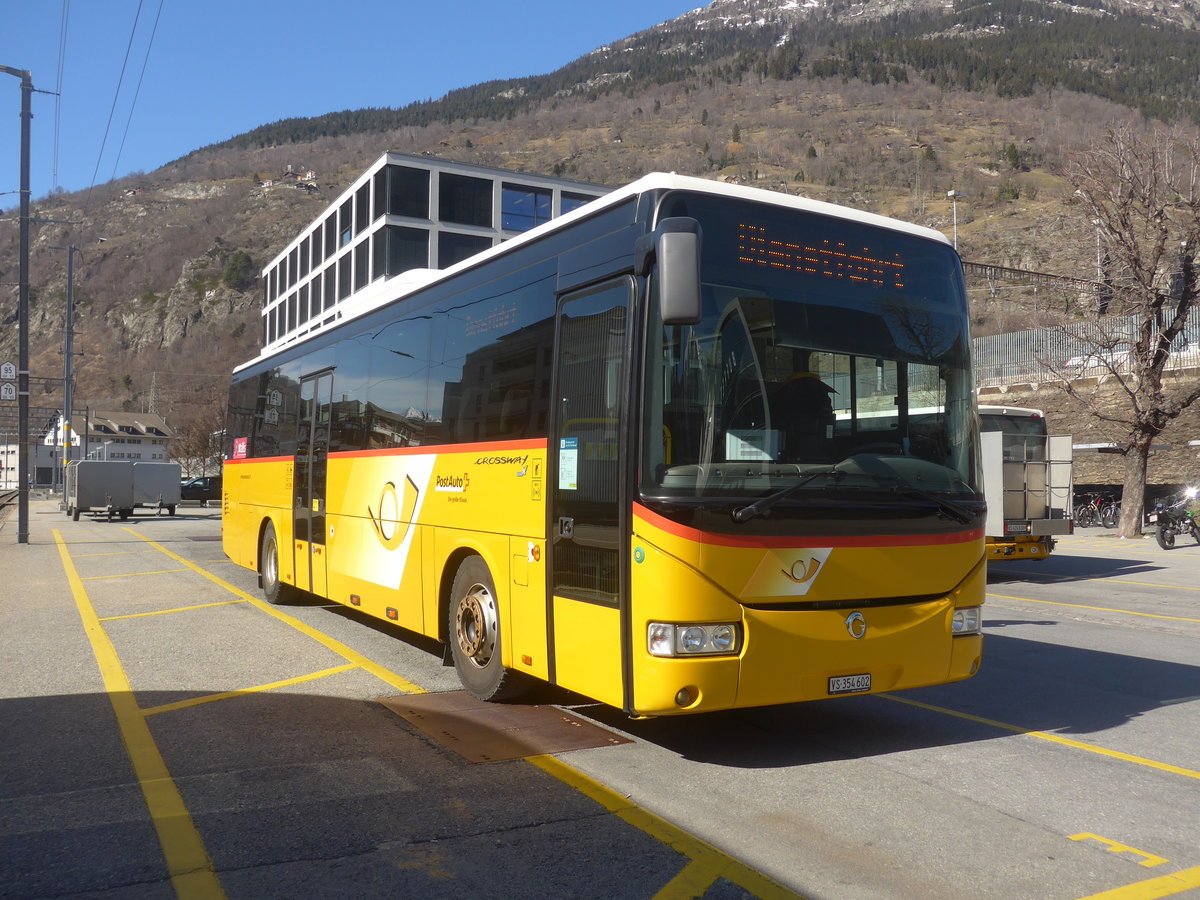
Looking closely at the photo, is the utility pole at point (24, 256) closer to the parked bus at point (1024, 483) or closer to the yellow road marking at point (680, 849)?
the parked bus at point (1024, 483)

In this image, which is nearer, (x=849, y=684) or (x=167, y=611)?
(x=849, y=684)

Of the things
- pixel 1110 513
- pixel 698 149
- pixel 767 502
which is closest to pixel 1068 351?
pixel 1110 513

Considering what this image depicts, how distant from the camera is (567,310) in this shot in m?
6.30

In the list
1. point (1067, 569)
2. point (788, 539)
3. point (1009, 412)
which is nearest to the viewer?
point (788, 539)

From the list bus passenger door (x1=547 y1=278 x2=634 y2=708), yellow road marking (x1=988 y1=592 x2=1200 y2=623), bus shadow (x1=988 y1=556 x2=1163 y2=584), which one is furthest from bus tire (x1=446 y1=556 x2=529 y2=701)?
bus shadow (x1=988 y1=556 x2=1163 y2=584)

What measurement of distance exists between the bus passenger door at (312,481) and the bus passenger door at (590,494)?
5.24 m

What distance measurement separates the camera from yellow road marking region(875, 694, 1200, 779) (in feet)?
19.0

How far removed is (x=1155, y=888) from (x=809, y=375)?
285cm

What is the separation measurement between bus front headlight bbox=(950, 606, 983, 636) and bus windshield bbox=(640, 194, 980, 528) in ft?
2.24

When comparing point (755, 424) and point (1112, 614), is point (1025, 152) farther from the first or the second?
point (755, 424)

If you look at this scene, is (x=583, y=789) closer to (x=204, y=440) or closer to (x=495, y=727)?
(x=495, y=727)

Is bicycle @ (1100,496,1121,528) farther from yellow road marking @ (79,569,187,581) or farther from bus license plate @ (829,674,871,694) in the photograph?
bus license plate @ (829,674,871,694)

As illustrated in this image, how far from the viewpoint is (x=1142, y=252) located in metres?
26.4

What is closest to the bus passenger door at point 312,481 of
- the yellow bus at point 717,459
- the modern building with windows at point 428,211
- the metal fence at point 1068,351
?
the yellow bus at point 717,459
